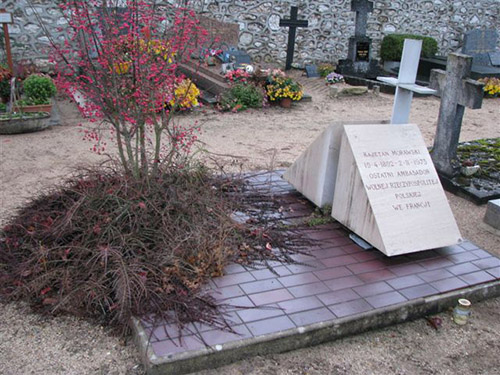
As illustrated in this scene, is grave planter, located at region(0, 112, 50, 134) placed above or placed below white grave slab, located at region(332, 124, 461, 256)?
below

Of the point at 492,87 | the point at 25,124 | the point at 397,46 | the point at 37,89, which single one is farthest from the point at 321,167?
the point at 397,46

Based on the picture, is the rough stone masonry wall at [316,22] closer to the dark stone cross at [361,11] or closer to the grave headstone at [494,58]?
the dark stone cross at [361,11]

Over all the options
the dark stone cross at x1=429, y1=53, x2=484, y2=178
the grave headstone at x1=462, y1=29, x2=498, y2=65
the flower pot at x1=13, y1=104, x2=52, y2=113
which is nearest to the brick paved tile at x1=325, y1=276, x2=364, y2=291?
the dark stone cross at x1=429, y1=53, x2=484, y2=178

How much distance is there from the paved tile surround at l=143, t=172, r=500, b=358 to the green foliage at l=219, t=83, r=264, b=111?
505cm

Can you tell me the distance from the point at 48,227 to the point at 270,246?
1.64 m

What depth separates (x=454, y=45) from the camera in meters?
15.7

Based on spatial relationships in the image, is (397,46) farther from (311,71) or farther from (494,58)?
(311,71)

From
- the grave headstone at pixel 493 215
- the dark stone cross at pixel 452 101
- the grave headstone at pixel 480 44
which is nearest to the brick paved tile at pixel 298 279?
the grave headstone at pixel 493 215

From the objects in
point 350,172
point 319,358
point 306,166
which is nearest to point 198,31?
point 306,166

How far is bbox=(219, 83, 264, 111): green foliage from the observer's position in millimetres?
9055

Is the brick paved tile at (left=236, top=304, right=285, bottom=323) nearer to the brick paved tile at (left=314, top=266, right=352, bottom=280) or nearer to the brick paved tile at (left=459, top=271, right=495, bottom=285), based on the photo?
the brick paved tile at (left=314, top=266, right=352, bottom=280)

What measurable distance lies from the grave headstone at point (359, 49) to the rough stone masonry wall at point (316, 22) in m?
1.26

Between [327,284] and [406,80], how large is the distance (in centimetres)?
206

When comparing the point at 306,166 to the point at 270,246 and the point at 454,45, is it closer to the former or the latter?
the point at 270,246
